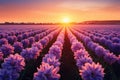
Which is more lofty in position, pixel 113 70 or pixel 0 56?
pixel 0 56

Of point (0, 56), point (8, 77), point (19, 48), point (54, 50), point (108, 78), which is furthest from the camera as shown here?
point (19, 48)

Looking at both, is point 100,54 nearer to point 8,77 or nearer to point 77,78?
point 77,78

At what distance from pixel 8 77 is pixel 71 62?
10.1 metres

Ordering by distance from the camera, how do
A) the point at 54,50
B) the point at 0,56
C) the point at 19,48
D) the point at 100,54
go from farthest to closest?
the point at 19,48, the point at 100,54, the point at 54,50, the point at 0,56

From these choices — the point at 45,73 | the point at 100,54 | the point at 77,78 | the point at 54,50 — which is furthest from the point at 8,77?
the point at 100,54

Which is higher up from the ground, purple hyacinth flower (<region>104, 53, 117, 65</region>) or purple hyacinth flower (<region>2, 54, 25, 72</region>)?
purple hyacinth flower (<region>2, 54, 25, 72</region>)

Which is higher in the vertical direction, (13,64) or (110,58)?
(13,64)

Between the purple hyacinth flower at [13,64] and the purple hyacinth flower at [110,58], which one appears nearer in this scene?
the purple hyacinth flower at [13,64]

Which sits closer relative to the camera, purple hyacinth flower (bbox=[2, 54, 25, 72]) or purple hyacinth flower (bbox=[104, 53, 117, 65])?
purple hyacinth flower (bbox=[2, 54, 25, 72])

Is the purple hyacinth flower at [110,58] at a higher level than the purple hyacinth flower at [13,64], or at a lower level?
lower

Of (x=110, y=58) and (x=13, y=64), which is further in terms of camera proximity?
(x=110, y=58)

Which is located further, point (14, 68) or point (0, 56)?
point (0, 56)

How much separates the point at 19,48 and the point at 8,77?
12.5 m

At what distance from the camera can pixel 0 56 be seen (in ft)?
51.5
